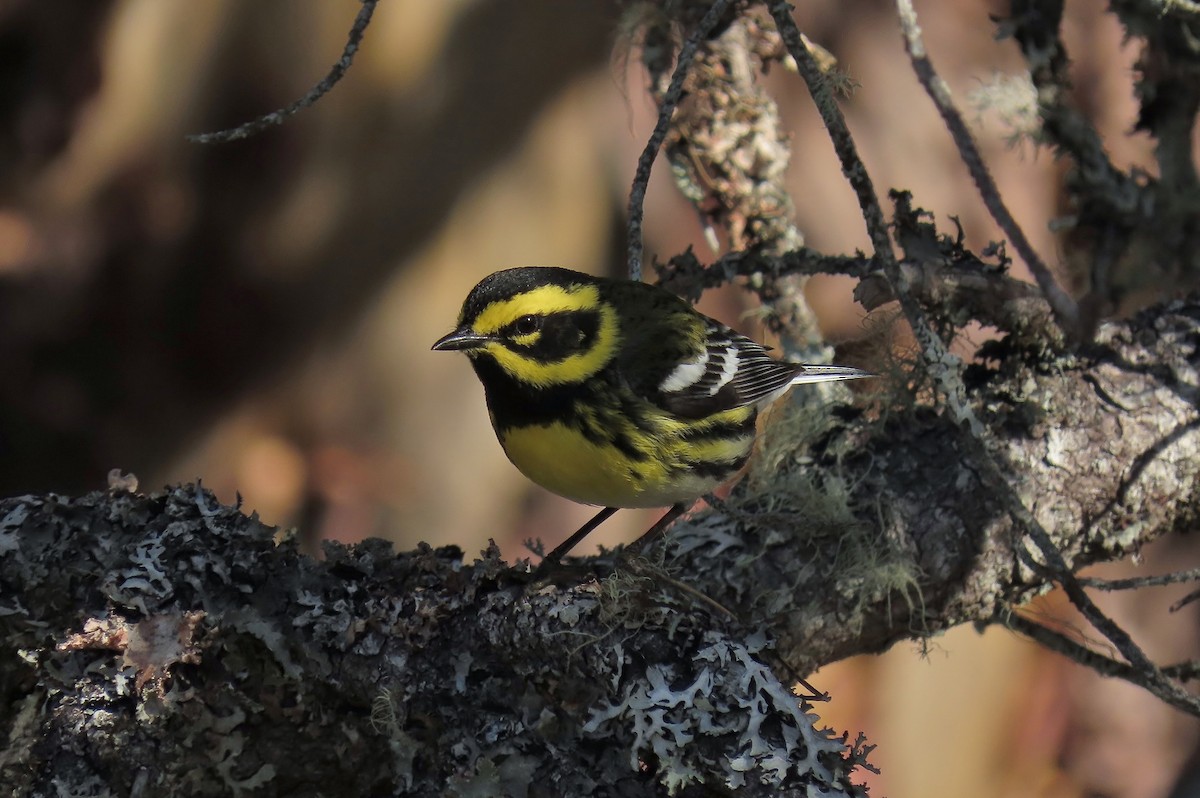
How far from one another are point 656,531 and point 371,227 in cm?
207

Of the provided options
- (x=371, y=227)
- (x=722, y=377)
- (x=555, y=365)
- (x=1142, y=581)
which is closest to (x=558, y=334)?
(x=555, y=365)

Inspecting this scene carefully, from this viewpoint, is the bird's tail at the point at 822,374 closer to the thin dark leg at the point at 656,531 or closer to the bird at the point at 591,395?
the bird at the point at 591,395

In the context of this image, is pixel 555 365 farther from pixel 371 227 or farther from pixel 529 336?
pixel 371 227

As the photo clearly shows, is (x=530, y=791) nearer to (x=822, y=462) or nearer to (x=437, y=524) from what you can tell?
(x=822, y=462)

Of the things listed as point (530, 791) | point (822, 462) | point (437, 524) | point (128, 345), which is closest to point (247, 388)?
point (128, 345)

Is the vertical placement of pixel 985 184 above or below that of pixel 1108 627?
above

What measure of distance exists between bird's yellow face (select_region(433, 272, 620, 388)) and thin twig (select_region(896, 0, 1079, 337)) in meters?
0.78

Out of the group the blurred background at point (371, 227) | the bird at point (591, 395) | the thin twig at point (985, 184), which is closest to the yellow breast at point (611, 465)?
the bird at point (591, 395)

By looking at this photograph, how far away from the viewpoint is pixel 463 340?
1741mm

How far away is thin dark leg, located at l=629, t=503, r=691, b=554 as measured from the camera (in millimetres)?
1788

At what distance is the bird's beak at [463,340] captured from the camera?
5.65ft

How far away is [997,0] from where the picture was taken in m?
3.62

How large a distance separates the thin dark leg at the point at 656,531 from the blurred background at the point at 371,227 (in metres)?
1.17

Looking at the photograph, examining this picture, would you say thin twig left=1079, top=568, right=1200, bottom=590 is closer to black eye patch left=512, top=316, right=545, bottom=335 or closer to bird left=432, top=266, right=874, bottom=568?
bird left=432, top=266, right=874, bottom=568
